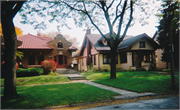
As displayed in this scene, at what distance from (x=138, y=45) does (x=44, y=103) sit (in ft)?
70.8

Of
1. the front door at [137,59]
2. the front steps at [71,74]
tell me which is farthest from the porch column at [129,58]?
the front steps at [71,74]

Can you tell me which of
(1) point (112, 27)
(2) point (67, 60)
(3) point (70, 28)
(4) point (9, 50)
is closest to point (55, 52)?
(2) point (67, 60)

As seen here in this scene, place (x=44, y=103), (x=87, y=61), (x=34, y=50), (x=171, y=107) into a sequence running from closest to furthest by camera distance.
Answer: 1. (x=171, y=107)
2. (x=44, y=103)
3. (x=34, y=50)
4. (x=87, y=61)

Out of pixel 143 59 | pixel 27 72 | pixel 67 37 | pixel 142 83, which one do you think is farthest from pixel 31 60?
pixel 67 37

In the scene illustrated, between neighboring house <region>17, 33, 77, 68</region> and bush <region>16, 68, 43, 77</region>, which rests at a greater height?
neighboring house <region>17, 33, 77, 68</region>

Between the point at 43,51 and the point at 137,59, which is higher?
the point at 43,51

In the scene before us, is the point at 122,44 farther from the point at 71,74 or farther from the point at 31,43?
the point at 31,43

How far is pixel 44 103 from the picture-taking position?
605cm

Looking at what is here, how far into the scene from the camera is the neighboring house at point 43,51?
22938 millimetres

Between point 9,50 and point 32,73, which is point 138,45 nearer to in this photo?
point 32,73

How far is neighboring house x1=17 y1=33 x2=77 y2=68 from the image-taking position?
2294 centimetres

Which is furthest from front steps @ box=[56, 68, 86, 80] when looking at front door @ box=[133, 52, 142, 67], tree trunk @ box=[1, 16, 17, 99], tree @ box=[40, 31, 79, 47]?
tree @ box=[40, 31, 79, 47]

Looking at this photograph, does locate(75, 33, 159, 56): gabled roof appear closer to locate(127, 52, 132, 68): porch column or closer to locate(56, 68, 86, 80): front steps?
locate(127, 52, 132, 68): porch column

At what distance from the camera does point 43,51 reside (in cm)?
2397
